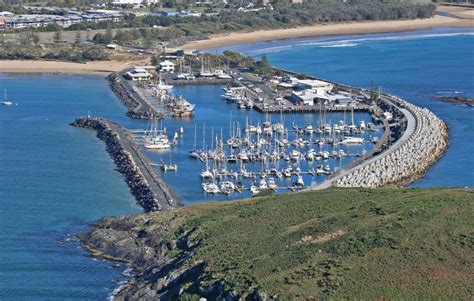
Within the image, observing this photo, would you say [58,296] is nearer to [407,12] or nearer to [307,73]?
[307,73]

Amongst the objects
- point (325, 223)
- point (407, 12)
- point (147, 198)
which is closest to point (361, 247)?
point (325, 223)

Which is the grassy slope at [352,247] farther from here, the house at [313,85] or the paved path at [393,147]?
the house at [313,85]

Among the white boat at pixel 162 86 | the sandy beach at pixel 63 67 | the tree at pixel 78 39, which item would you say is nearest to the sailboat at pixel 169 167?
the white boat at pixel 162 86

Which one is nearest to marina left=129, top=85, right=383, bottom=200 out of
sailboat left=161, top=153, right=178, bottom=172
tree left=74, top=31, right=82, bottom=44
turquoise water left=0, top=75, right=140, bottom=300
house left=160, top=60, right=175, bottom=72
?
sailboat left=161, top=153, right=178, bottom=172

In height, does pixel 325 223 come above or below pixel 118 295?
above

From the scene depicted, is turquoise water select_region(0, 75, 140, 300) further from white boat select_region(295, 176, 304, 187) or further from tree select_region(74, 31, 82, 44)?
tree select_region(74, 31, 82, 44)

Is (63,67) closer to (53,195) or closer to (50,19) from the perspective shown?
(50,19)
